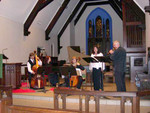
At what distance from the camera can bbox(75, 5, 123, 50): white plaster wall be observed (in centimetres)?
1519

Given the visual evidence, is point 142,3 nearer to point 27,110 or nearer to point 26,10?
point 26,10

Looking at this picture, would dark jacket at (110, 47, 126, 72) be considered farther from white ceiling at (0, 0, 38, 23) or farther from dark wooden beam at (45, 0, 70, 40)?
dark wooden beam at (45, 0, 70, 40)

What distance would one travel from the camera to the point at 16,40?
9047 mm

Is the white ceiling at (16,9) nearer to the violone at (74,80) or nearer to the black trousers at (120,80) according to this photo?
the violone at (74,80)

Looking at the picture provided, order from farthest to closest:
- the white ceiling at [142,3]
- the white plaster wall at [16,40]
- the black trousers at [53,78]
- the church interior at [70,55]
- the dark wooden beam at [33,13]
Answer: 1. the dark wooden beam at [33,13]
2. the white plaster wall at [16,40]
3. the white ceiling at [142,3]
4. the black trousers at [53,78]
5. the church interior at [70,55]

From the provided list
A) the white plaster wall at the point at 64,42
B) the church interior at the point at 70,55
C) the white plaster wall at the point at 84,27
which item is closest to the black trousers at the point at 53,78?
the church interior at the point at 70,55

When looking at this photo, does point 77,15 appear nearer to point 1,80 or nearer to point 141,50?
point 141,50

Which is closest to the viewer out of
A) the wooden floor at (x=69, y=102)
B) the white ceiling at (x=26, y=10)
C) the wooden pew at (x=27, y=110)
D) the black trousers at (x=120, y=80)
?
the wooden pew at (x=27, y=110)

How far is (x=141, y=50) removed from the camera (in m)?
8.41

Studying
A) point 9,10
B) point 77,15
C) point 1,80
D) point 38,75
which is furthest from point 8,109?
point 77,15

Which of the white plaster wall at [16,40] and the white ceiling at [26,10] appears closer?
the white ceiling at [26,10]

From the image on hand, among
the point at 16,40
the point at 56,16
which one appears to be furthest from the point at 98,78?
the point at 56,16

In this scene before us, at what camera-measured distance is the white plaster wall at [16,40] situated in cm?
820

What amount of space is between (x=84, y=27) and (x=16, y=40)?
7.66 m
